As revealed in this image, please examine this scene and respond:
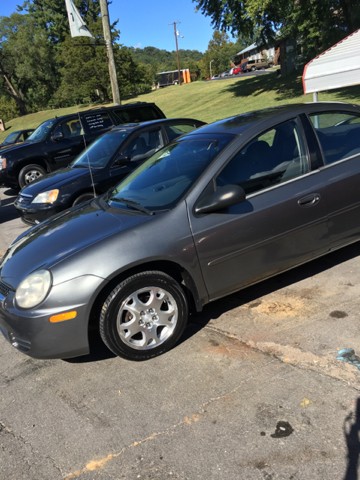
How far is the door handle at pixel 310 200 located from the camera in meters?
3.93

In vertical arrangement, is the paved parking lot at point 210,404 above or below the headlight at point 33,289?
below

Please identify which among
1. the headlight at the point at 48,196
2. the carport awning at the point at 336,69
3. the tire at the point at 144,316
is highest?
the carport awning at the point at 336,69

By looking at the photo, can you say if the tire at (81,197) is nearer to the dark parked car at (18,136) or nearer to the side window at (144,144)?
the side window at (144,144)

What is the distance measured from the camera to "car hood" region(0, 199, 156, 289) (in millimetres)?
3371

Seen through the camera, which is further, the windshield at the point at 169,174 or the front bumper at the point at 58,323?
the windshield at the point at 169,174

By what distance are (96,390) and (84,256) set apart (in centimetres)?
93

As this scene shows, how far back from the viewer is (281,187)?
3.91 m

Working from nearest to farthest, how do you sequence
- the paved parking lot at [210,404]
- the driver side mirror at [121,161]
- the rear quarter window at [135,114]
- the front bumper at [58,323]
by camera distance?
the paved parking lot at [210,404] → the front bumper at [58,323] → the driver side mirror at [121,161] → the rear quarter window at [135,114]

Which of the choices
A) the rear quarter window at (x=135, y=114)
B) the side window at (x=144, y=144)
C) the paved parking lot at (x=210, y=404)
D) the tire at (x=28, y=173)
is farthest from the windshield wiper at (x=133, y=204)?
the tire at (x=28, y=173)

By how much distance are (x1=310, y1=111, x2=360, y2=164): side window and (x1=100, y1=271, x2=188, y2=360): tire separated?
1930 millimetres

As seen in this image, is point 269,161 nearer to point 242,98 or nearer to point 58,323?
point 58,323

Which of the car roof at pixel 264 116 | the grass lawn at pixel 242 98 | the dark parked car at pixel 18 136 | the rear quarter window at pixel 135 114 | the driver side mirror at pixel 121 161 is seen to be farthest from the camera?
the grass lawn at pixel 242 98

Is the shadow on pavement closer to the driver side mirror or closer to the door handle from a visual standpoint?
the door handle

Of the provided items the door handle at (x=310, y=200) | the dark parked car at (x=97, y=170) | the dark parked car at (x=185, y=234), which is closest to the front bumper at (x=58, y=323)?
the dark parked car at (x=185, y=234)
